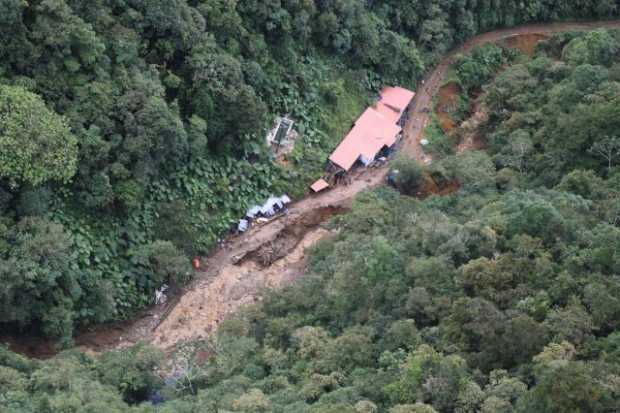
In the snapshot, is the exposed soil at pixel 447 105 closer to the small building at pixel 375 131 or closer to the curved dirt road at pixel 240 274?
the curved dirt road at pixel 240 274

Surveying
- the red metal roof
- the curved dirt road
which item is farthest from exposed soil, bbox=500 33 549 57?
the red metal roof

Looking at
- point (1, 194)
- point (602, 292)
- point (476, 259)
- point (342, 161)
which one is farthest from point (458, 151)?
point (1, 194)

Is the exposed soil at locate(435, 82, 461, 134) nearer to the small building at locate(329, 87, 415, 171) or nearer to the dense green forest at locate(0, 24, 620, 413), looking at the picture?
the small building at locate(329, 87, 415, 171)

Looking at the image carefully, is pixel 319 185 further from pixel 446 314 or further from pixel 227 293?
pixel 446 314

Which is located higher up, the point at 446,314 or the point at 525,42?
the point at 525,42

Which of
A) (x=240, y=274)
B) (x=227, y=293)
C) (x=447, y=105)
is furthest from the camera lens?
(x=447, y=105)

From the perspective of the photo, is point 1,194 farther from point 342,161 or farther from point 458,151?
point 458,151

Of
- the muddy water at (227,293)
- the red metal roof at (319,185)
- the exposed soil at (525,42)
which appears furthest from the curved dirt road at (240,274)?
the exposed soil at (525,42)

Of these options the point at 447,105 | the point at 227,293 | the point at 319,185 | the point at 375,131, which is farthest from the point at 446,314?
the point at 447,105
